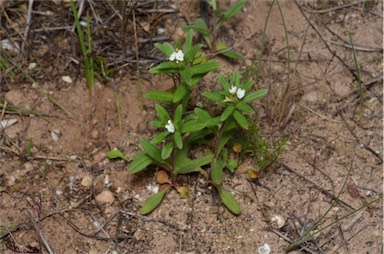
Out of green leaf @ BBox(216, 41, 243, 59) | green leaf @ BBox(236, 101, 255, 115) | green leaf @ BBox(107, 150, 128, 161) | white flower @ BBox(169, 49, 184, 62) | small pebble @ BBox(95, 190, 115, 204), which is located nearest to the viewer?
green leaf @ BBox(236, 101, 255, 115)

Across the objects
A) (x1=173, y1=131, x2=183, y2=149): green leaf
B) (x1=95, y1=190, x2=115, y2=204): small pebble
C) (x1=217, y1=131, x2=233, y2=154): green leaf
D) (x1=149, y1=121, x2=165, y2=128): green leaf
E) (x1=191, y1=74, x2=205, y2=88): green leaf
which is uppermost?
(x1=191, y1=74, x2=205, y2=88): green leaf

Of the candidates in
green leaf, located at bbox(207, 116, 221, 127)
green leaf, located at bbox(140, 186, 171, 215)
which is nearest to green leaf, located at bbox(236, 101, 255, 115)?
green leaf, located at bbox(207, 116, 221, 127)

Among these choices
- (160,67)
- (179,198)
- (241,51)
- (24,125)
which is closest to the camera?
(160,67)

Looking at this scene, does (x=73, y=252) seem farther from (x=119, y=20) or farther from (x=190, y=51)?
(x=119, y=20)

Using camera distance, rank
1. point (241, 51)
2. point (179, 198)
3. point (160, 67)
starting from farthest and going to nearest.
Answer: point (241, 51)
point (179, 198)
point (160, 67)

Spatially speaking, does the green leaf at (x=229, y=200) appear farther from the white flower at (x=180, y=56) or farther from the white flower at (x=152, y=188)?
the white flower at (x=180, y=56)

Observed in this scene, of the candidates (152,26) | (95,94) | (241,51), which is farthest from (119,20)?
(241,51)

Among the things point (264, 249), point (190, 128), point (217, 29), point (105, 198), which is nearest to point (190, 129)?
point (190, 128)

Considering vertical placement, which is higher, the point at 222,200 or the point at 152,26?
the point at 152,26

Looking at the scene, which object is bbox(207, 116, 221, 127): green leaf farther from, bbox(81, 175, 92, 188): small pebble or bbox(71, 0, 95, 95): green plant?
bbox(71, 0, 95, 95): green plant
